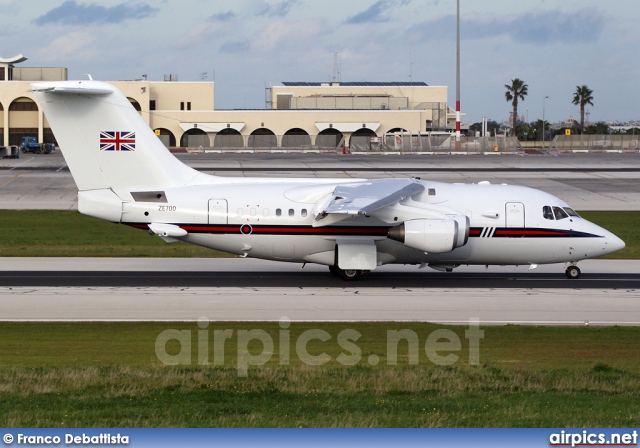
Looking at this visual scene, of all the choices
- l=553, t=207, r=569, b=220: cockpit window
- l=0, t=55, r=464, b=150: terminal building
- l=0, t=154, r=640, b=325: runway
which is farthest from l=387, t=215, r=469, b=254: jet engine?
l=0, t=55, r=464, b=150: terminal building

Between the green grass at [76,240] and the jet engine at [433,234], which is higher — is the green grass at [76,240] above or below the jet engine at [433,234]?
below

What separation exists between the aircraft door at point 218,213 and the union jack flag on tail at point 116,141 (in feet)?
10.8

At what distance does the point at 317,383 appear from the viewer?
16000 millimetres

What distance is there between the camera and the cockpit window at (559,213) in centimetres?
3123

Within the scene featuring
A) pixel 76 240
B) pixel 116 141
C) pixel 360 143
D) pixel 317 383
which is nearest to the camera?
pixel 317 383

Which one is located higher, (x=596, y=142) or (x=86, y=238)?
(x=596, y=142)

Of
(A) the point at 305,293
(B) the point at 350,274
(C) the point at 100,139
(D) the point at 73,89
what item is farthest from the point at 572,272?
(D) the point at 73,89

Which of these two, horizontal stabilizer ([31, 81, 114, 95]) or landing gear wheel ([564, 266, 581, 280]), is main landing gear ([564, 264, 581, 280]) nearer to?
landing gear wheel ([564, 266, 581, 280])

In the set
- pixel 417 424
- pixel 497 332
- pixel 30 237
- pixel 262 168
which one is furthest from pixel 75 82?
pixel 262 168

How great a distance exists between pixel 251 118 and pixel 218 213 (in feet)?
281

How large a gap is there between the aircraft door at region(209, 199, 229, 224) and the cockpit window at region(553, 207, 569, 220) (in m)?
11.2

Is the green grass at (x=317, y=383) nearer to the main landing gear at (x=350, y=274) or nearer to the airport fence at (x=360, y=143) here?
the main landing gear at (x=350, y=274)

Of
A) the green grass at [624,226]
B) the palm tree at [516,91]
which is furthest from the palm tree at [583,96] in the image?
the green grass at [624,226]

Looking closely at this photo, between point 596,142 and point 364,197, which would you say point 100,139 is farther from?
point 596,142
